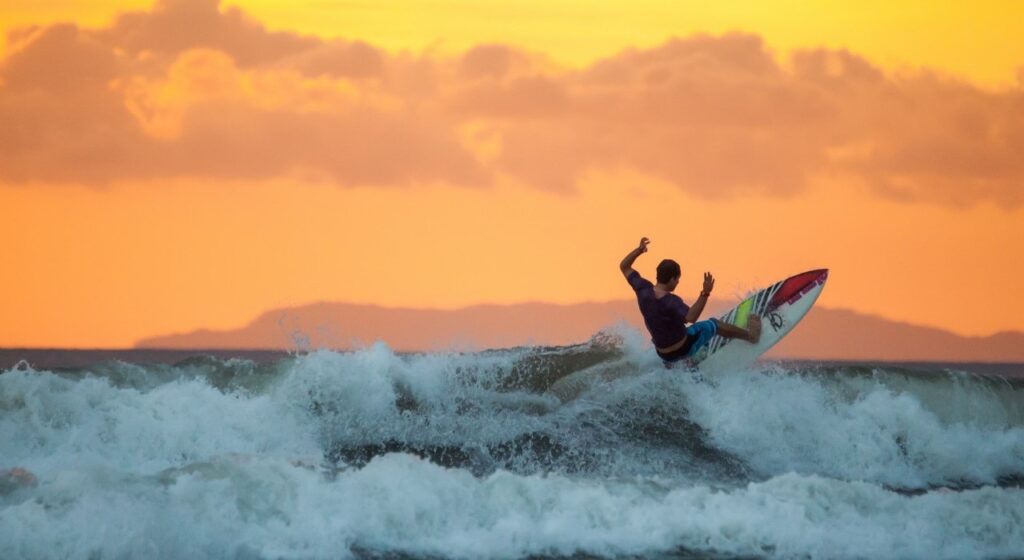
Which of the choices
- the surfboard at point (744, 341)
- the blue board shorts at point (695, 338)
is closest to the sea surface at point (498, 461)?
the surfboard at point (744, 341)

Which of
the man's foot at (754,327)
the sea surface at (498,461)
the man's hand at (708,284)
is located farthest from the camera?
the man's foot at (754,327)

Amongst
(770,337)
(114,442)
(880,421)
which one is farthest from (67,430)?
(880,421)

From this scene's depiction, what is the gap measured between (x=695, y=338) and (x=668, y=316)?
0.61 m

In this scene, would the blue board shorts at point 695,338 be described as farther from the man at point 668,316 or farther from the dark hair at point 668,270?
the dark hair at point 668,270

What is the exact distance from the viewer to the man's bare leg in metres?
12.9

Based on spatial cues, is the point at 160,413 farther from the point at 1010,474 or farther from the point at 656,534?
the point at 1010,474

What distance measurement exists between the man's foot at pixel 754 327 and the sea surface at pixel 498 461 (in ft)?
1.28

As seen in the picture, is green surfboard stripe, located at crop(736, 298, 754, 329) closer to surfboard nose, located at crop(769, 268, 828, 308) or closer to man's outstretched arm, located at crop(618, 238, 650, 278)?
surfboard nose, located at crop(769, 268, 828, 308)

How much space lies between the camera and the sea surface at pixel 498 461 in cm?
874

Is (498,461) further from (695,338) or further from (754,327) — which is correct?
(754,327)

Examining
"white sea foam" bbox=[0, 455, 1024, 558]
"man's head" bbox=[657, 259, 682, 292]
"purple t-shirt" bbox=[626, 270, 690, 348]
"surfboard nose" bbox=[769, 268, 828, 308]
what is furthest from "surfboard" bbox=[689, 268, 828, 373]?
"white sea foam" bbox=[0, 455, 1024, 558]

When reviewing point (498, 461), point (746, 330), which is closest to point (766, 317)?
point (746, 330)

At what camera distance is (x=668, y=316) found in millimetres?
12266

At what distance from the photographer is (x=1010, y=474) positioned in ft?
48.0
